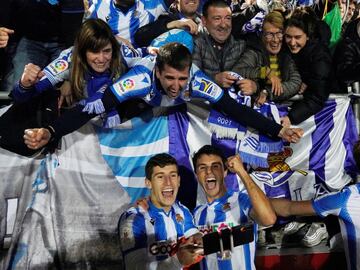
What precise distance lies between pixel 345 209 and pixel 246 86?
4.01 feet

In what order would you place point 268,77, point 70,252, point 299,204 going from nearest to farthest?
point 299,204
point 70,252
point 268,77

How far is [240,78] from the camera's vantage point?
183 inches

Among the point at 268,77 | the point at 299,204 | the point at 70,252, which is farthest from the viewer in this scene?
the point at 268,77

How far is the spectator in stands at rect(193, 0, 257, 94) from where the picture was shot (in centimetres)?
480

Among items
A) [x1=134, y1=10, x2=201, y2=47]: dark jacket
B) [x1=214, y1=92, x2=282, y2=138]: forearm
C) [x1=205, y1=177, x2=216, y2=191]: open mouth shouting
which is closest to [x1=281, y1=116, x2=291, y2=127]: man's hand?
[x1=214, y1=92, x2=282, y2=138]: forearm

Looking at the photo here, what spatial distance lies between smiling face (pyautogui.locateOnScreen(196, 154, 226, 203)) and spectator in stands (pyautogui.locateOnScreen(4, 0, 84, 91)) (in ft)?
5.56

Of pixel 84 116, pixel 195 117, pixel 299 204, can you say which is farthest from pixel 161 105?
pixel 299 204

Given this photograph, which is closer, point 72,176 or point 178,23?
point 72,176

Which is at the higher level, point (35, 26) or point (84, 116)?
point (35, 26)

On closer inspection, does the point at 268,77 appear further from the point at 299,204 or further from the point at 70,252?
the point at 70,252

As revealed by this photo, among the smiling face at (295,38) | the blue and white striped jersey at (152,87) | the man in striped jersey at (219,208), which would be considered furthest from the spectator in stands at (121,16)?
the man in striped jersey at (219,208)

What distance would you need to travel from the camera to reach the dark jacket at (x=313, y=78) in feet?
15.7

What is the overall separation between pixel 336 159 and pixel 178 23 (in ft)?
5.64

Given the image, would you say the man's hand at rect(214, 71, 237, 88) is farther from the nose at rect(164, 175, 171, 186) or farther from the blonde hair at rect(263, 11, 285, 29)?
the nose at rect(164, 175, 171, 186)
